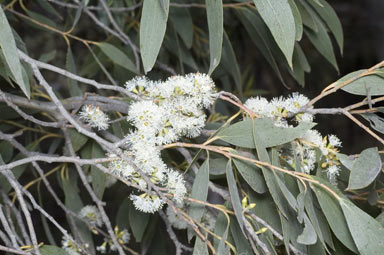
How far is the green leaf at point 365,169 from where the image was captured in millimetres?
785

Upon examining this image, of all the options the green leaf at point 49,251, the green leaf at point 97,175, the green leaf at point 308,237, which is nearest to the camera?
the green leaf at point 308,237

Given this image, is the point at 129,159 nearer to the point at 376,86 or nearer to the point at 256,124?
the point at 256,124

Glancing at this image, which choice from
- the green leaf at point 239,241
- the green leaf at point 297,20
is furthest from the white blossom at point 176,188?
the green leaf at point 297,20

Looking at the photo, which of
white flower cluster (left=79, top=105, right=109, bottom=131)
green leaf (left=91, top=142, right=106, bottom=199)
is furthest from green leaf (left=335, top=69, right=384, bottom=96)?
green leaf (left=91, top=142, right=106, bottom=199)

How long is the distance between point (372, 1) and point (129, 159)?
3204 millimetres

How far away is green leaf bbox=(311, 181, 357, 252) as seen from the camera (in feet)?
2.74

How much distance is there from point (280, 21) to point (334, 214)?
32 cm

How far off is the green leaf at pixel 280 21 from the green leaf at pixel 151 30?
154 millimetres

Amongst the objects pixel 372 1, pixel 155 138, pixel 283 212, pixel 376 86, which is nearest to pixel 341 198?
pixel 283 212

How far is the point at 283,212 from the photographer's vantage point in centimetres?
81

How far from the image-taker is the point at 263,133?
2.80ft

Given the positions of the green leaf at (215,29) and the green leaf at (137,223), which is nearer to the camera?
the green leaf at (215,29)

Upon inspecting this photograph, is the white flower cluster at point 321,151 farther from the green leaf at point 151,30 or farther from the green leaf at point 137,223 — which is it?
the green leaf at point 137,223

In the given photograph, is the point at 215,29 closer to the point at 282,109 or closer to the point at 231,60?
the point at 282,109
